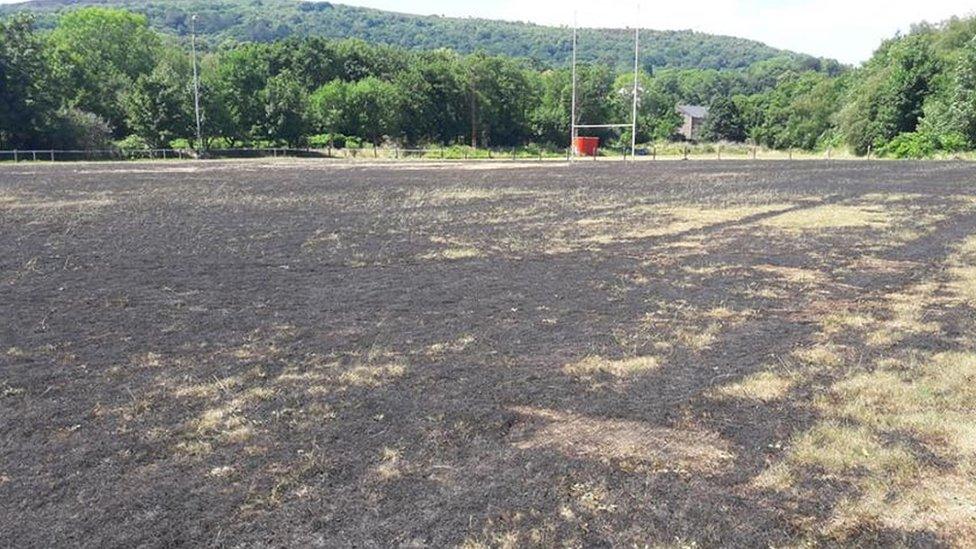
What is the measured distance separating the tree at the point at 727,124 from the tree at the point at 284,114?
63953 millimetres

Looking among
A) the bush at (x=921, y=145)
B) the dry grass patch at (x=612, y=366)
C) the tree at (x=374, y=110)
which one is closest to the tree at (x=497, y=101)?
the tree at (x=374, y=110)

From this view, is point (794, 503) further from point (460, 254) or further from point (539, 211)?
point (539, 211)

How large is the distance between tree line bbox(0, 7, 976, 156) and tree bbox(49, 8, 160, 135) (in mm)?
194

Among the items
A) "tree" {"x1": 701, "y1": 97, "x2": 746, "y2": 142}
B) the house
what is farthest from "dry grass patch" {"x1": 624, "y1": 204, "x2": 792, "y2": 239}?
the house

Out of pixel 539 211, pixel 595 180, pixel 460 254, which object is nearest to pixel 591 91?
pixel 595 180

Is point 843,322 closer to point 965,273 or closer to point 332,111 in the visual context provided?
point 965,273

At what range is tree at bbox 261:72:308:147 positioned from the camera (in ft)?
208

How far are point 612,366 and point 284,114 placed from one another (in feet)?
205

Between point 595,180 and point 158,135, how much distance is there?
42.6 metres

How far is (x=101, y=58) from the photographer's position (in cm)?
7812

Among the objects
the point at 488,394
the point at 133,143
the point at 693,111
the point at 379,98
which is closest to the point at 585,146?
the point at 379,98

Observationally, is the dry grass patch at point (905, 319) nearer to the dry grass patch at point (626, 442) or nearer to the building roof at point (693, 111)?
the dry grass patch at point (626, 442)

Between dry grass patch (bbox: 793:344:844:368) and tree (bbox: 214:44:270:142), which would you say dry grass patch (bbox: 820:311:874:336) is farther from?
tree (bbox: 214:44:270:142)

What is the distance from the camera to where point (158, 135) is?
57.5m
